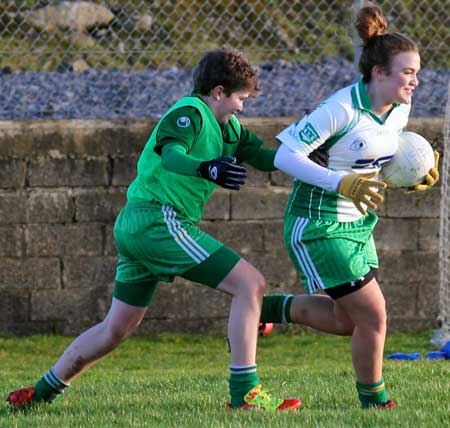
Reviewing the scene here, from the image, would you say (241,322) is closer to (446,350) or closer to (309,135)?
(309,135)

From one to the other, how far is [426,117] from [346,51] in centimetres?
164

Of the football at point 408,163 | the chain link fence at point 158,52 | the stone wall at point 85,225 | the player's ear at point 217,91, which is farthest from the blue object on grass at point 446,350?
the player's ear at point 217,91

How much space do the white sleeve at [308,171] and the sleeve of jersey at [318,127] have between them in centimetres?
4

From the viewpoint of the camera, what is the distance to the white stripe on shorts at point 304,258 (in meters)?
5.12

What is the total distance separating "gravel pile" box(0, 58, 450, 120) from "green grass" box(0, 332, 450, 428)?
1.88 metres

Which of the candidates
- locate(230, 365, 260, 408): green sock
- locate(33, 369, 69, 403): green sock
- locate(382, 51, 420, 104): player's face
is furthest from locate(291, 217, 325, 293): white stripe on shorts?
locate(33, 369, 69, 403): green sock

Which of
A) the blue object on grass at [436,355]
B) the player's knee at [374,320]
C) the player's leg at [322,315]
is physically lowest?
the blue object on grass at [436,355]

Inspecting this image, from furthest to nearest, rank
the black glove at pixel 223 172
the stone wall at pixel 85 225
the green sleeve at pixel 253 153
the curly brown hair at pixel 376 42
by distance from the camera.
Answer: the stone wall at pixel 85 225 → the green sleeve at pixel 253 153 → the curly brown hair at pixel 376 42 → the black glove at pixel 223 172

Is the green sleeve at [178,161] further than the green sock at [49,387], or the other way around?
the green sock at [49,387]

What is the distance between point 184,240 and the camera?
203 inches

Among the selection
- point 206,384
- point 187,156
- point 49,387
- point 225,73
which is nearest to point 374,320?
point 187,156

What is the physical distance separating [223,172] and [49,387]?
1475 millimetres

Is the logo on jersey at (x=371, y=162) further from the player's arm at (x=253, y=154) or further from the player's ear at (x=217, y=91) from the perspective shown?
the player's ear at (x=217, y=91)

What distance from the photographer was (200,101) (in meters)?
5.31
